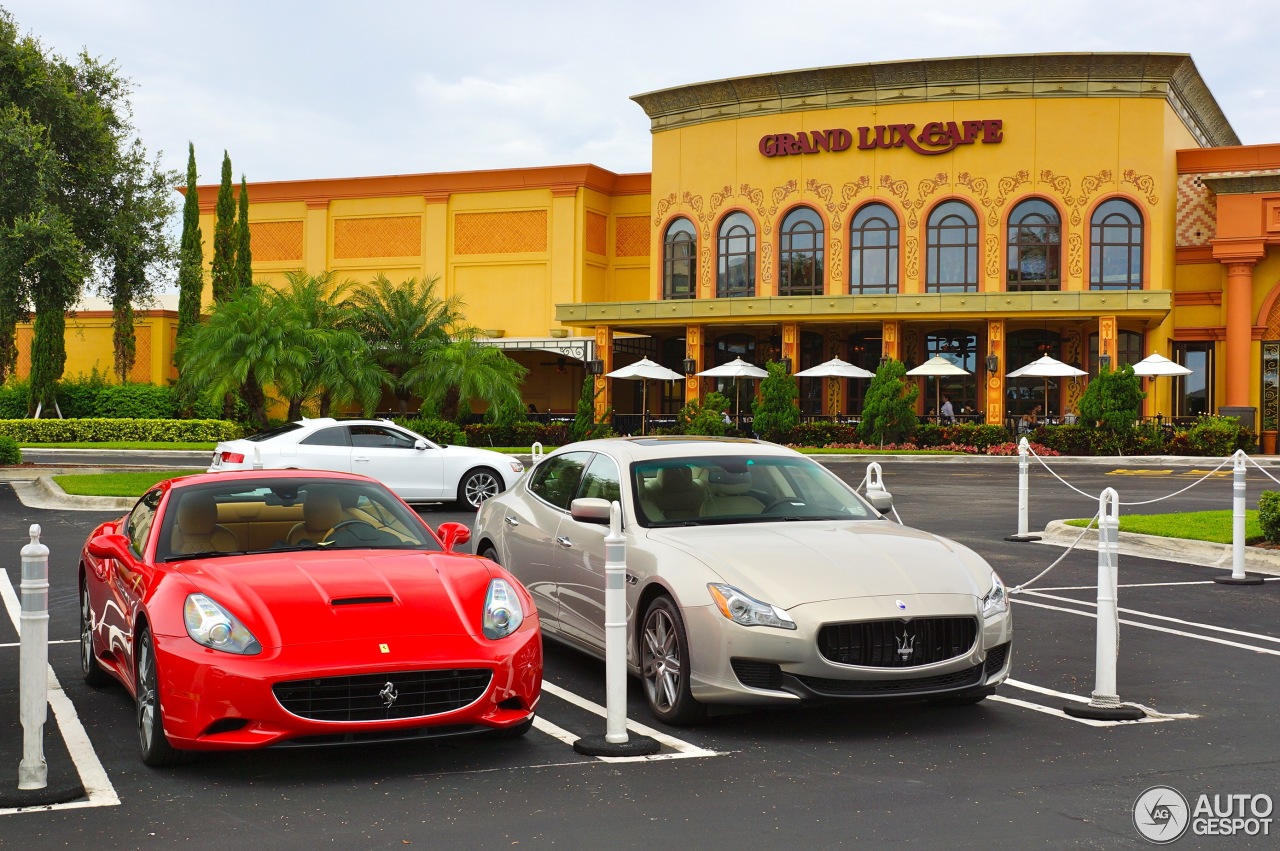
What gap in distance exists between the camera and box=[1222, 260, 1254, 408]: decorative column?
133ft

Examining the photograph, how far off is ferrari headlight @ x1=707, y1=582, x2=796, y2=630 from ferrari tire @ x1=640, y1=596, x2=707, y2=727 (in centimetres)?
28

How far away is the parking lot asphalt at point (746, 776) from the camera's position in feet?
17.3

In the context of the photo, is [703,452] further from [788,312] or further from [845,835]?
[788,312]

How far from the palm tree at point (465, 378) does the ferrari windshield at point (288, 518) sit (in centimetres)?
3244

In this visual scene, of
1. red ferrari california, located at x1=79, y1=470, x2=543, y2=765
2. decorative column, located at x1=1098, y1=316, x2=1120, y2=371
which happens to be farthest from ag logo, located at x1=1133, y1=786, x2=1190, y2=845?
decorative column, located at x1=1098, y1=316, x2=1120, y2=371

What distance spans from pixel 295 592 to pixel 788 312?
3515 centimetres

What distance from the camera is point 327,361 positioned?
40.2m

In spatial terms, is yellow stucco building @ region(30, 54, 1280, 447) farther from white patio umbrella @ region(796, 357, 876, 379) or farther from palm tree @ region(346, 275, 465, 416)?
palm tree @ region(346, 275, 465, 416)

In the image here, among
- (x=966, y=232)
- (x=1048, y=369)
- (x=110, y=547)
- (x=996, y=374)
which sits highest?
(x=966, y=232)

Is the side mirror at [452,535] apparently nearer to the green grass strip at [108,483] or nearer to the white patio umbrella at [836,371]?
the green grass strip at [108,483]

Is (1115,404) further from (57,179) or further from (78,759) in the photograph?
(78,759)

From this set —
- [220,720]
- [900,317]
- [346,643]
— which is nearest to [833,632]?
[346,643]

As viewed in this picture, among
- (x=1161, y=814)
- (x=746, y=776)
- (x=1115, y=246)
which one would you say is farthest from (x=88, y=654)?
(x=1115, y=246)

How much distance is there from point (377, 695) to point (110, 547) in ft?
7.49
